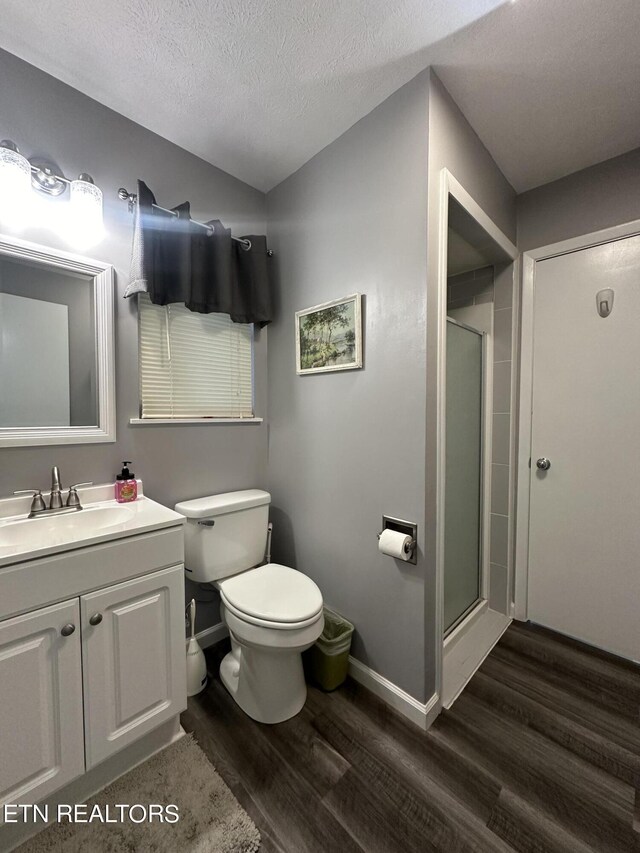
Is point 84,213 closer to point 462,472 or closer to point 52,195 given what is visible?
point 52,195

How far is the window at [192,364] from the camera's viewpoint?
5.16ft

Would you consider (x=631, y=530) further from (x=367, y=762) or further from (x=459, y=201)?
(x=459, y=201)

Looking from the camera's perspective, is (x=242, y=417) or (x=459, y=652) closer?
(x=459, y=652)

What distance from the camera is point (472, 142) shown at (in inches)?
60.1

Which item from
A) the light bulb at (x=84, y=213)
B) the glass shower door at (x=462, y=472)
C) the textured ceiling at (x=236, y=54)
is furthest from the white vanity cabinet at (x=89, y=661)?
the textured ceiling at (x=236, y=54)

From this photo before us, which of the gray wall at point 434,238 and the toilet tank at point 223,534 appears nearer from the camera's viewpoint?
the gray wall at point 434,238

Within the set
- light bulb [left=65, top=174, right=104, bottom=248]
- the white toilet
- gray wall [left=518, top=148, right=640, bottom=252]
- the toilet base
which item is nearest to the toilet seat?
the white toilet

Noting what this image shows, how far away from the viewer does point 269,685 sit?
1.36 metres

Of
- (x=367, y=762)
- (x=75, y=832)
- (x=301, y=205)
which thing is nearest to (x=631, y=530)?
(x=367, y=762)

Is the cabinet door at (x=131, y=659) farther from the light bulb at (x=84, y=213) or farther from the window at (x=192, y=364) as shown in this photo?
the light bulb at (x=84, y=213)

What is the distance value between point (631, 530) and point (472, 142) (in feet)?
6.49

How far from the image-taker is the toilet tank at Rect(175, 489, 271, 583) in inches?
60.1

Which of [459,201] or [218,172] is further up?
[218,172]

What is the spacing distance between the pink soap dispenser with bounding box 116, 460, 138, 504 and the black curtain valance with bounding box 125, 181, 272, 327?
2.51ft
